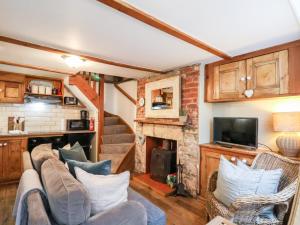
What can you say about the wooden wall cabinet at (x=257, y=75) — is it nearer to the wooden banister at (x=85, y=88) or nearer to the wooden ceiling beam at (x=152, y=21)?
the wooden ceiling beam at (x=152, y=21)

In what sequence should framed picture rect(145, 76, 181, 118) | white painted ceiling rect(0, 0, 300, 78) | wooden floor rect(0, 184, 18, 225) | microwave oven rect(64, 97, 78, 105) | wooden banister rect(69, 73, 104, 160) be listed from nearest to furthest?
white painted ceiling rect(0, 0, 300, 78) < wooden floor rect(0, 184, 18, 225) < framed picture rect(145, 76, 181, 118) < wooden banister rect(69, 73, 104, 160) < microwave oven rect(64, 97, 78, 105)

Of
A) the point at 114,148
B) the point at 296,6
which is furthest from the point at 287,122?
the point at 114,148

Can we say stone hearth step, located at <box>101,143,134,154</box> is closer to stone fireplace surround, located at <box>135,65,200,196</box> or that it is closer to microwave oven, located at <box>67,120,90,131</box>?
microwave oven, located at <box>67,120,90,131</box>

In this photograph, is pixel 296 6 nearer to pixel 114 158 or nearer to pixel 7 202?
pixel 114 158

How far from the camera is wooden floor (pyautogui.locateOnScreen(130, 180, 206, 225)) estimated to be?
2.25 meters

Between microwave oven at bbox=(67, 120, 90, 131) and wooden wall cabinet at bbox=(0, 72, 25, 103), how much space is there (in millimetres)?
1058

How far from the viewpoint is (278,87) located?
2.12 metres

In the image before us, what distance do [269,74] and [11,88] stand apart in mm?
4492

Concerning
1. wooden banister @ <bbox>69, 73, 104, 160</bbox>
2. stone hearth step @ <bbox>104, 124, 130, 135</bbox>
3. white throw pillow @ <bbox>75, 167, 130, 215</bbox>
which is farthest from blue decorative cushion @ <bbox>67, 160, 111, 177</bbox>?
stone hearth step @ <bbox>104, 124, 130, 135</bbox>

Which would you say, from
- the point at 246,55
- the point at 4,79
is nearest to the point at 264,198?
the point at 246,55

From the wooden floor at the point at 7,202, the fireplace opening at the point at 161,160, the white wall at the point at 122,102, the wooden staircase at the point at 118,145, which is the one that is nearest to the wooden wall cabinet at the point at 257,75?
the fireplace opening at the point at 161,160

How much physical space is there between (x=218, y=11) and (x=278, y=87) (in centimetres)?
124

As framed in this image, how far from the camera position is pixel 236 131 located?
2.57 m

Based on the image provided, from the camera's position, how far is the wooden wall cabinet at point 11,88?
11.8ft
